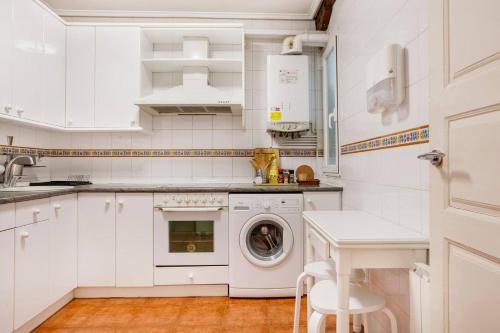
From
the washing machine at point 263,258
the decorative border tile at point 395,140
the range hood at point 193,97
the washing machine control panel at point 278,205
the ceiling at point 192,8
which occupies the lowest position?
the washing machine at point 263,258

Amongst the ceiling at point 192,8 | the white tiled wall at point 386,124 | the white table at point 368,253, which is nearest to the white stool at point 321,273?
the white tiled wall at point 386,124

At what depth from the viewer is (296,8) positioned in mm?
3066

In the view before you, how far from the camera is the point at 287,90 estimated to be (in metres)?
2.95

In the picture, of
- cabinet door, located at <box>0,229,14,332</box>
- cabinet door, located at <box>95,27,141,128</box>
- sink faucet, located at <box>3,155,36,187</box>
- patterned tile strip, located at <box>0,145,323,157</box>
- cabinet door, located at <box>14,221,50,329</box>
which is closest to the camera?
cabinet door, located at <box>0,229,14,332</box>

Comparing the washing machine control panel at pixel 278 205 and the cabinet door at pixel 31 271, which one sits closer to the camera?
the cabinet door at pixel 31 271

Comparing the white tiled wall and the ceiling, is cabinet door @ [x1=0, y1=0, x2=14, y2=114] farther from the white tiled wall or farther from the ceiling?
the white tiled wall

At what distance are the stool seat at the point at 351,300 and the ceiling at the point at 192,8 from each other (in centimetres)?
255

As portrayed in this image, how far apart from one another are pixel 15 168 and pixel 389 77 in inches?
111

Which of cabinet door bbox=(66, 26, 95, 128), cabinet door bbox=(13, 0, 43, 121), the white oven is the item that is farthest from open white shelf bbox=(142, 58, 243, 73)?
the white oven

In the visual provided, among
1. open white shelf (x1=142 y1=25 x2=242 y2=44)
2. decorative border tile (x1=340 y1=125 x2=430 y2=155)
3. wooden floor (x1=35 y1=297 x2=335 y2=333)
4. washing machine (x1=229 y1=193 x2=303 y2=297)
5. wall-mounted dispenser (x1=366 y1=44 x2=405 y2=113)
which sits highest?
open white shelf (x1=142 y1=25 x2=242 y2=44)

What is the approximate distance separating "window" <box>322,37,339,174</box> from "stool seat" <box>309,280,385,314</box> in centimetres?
130

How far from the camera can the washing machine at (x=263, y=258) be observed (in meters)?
2.49

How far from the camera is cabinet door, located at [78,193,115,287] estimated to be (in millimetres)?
2492

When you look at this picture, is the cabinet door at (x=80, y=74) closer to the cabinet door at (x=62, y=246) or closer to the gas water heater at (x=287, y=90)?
the cabinet door at (x=62, y=246)
